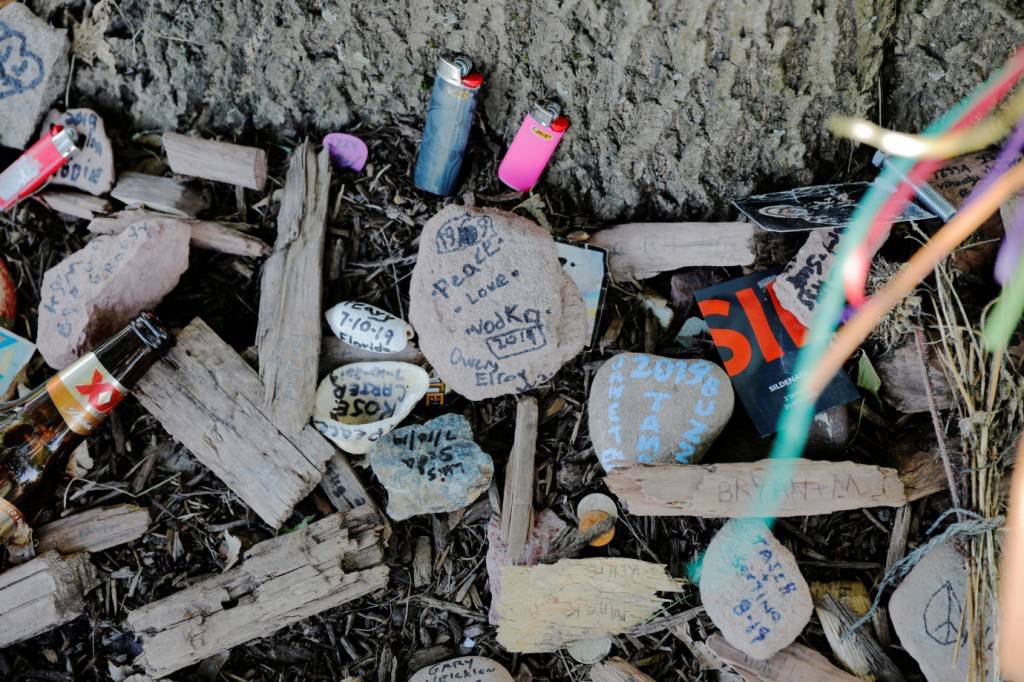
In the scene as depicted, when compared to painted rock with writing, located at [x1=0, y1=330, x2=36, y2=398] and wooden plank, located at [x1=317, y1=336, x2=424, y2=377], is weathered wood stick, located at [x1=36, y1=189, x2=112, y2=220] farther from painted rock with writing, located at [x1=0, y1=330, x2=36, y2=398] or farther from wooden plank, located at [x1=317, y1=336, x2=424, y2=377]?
wooden plank, located at [x1=317, y1=336, x2=424, y2=377]

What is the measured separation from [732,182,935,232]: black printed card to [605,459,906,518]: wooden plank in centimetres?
57

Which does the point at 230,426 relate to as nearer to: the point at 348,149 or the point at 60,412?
the point at 60,412

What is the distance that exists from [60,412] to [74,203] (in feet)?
1.95

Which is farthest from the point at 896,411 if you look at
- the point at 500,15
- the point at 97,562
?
the point at 97,562

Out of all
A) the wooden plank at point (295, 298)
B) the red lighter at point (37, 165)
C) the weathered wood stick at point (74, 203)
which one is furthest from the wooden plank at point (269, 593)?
the red lighter at point (37, 165)

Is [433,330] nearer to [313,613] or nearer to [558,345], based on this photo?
[558,345]

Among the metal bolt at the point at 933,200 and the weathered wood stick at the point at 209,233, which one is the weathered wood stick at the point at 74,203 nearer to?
the weathered wood stick at the point at 209,233

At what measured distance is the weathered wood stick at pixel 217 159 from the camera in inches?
84.7

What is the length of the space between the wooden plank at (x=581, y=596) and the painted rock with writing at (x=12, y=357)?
1446 millimetres

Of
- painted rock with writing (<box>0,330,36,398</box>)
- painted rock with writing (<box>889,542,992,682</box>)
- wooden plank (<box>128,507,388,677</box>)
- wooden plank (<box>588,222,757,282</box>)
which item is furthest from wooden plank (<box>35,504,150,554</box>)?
painted rock with writing (<box>889,542,992,682</box>)

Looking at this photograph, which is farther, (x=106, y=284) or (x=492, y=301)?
(x=106, y=284)

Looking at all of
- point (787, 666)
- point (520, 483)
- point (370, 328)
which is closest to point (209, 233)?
point (370, 328)

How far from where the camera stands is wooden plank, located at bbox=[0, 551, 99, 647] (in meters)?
2.04

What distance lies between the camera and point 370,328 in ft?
6.64
